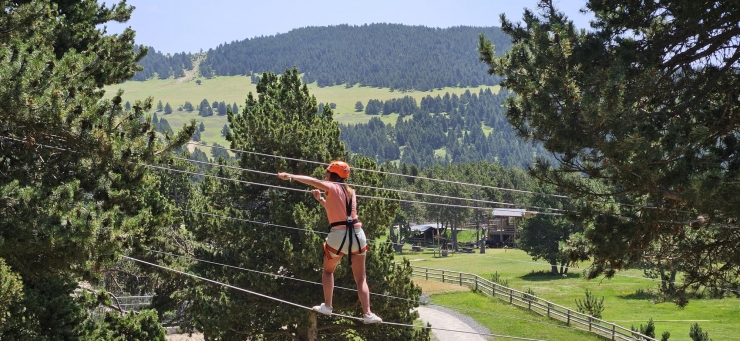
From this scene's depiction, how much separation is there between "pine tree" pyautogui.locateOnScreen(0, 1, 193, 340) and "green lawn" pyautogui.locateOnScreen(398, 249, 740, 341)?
18.7 metres

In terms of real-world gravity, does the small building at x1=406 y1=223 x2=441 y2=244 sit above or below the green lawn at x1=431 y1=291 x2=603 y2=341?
below

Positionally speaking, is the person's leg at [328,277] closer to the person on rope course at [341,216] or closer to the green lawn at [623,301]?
the person on rope course at [341,216]

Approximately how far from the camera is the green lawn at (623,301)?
46.3 m

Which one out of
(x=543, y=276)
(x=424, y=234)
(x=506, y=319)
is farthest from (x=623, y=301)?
(x=424, y=234)

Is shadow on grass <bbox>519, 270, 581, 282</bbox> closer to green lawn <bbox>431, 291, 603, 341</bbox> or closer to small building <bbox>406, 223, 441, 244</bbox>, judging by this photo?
green lawn <bbox>431, 291, 603, 341</bbox>

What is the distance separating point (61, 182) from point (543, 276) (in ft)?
235

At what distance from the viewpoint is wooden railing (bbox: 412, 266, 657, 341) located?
3742 centimetres

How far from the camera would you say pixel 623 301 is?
60062mm

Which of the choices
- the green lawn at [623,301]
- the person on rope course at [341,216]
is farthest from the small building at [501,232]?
the person on rope course at [341,216]

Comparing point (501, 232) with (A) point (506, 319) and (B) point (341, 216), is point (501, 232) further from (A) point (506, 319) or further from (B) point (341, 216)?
(B) point (341, 216)

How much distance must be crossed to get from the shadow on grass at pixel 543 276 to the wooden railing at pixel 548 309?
18.4 metres

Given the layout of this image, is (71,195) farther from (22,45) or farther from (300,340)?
(300,340)

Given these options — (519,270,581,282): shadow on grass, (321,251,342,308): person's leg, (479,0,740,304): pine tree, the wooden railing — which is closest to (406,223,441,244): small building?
(519,270,581,282): shadow on grass

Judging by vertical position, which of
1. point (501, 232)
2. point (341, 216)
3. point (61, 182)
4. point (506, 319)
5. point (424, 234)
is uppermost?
point (61, 182)
